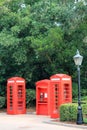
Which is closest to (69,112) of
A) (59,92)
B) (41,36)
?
(59,92)

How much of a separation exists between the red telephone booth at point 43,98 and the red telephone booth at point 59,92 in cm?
246

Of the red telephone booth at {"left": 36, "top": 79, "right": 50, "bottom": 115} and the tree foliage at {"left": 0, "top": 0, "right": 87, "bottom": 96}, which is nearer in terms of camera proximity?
the red telephone booth at {"left": 36, "top": 79, "right": 50, "bottom": 115}

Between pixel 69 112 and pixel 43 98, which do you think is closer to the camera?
pixel 69 112

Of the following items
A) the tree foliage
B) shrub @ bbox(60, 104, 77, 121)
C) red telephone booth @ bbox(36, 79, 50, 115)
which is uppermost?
the tree foliage

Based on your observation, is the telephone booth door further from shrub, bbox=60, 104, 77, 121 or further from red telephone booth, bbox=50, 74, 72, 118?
shrub, bbox=60, 104, 77, 121

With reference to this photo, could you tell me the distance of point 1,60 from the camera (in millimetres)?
28750

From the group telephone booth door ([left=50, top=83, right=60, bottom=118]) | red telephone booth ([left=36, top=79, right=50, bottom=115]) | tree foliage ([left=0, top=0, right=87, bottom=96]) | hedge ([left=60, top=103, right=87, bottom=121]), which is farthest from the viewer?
tree foliage ([left=0, top=0, right=87, bottom=96])

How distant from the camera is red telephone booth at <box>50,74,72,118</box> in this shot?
2127 cm

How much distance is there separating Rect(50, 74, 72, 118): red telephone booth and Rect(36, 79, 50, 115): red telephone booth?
2.46 metres

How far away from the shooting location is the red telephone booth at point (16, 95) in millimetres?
25406

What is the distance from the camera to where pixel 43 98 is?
25047mm

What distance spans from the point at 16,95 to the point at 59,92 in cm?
505

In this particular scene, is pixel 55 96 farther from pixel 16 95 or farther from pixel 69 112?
pixel 16 95

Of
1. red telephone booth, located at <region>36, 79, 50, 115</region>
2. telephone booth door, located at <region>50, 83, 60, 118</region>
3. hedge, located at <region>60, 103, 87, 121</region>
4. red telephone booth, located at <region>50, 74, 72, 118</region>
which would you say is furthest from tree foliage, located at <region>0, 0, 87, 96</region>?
hedge, located at <region>60, 103, 87, 121</region>
